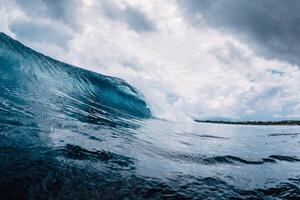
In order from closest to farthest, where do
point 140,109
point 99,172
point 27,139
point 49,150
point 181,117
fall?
point 99,172, point 49,150, point 27,139, point 140,109, point 181,117

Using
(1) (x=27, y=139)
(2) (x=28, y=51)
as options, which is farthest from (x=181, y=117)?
(1) (x=27, y=139)

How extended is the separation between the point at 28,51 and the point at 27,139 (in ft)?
97.3

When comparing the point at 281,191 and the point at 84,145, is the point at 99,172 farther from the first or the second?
the point at 281,191

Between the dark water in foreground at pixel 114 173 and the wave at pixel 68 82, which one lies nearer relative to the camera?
the dark water in foreground at pixel 114 173

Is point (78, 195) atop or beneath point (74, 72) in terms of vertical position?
beneath

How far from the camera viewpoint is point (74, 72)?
35312mm

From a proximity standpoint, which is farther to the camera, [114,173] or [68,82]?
[68,82]

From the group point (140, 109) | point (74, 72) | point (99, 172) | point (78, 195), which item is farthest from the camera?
point (140, 109)

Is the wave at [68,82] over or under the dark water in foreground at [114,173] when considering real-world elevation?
over

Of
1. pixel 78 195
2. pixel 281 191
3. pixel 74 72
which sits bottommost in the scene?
pixel 78 195

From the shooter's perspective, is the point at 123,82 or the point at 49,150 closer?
the point at 49,150

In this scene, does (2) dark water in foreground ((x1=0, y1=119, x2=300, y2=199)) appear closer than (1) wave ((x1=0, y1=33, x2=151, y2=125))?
Yes

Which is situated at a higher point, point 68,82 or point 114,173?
point 68,82

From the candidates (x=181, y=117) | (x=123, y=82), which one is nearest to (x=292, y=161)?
(x=123, y=82)
